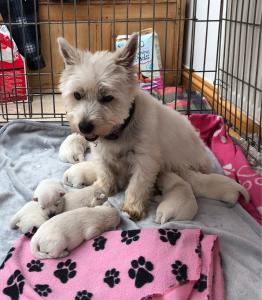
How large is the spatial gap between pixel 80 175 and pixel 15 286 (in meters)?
0.89

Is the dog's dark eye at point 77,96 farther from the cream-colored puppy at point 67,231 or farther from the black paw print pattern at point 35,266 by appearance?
the black paw print pattern at point 35,266

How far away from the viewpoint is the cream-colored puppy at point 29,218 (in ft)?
5.81

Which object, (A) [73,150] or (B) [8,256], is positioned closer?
(B) [8,256]

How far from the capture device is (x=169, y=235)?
1.64 m

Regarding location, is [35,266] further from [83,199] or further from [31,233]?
[83,199]

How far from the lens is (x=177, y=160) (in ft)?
7.35

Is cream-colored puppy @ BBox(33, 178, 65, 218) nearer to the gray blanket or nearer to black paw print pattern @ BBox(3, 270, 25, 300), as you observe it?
the gray blanket

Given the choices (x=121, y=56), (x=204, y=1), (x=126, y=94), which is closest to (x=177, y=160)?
(x=126, y=94)

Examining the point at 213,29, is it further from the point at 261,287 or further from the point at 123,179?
the point at 261,287

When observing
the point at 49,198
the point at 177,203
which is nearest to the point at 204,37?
the point at 177,203

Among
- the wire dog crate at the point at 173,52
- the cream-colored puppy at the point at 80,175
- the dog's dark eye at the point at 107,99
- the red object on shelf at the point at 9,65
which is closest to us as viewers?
the dog's dark eye at the point at 107,99

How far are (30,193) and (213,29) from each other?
8.05 feet

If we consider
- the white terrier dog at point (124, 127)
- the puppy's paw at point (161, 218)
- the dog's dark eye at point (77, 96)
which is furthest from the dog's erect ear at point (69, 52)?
the puppy's paw at point (161, 218)

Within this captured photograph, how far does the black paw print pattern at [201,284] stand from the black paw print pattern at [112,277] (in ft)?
0.94
